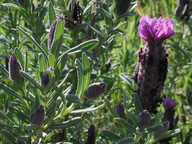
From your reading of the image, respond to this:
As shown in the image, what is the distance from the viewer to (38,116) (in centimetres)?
94

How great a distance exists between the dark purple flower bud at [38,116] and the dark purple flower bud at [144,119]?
278 millimetres

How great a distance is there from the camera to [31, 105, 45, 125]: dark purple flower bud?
36.6 inches

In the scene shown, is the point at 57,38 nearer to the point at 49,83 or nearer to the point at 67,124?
the point at 49,83

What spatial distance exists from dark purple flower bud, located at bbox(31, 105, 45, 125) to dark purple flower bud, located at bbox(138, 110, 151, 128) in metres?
0.28

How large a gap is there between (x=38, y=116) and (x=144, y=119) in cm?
30

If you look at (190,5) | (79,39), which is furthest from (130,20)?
(79,39)

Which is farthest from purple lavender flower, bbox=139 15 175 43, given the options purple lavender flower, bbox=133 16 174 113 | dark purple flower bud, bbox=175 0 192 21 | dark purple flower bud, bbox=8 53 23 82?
dark purple flower bud, bbox=175 0 192 21

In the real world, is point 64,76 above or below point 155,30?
below

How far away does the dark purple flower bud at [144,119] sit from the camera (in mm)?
975

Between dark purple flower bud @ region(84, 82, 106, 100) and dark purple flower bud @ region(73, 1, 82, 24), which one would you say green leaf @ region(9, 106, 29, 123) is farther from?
dark purple flower bud @ region(73, 1, 82, 24)

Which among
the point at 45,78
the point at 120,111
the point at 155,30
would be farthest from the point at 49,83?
the point at 155,30

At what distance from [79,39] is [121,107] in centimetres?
44

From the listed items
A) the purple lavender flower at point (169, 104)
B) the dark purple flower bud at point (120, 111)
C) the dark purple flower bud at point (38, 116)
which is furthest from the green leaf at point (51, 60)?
the purple lavender flower at point (169, 104)

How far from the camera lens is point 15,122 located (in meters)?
1.24
